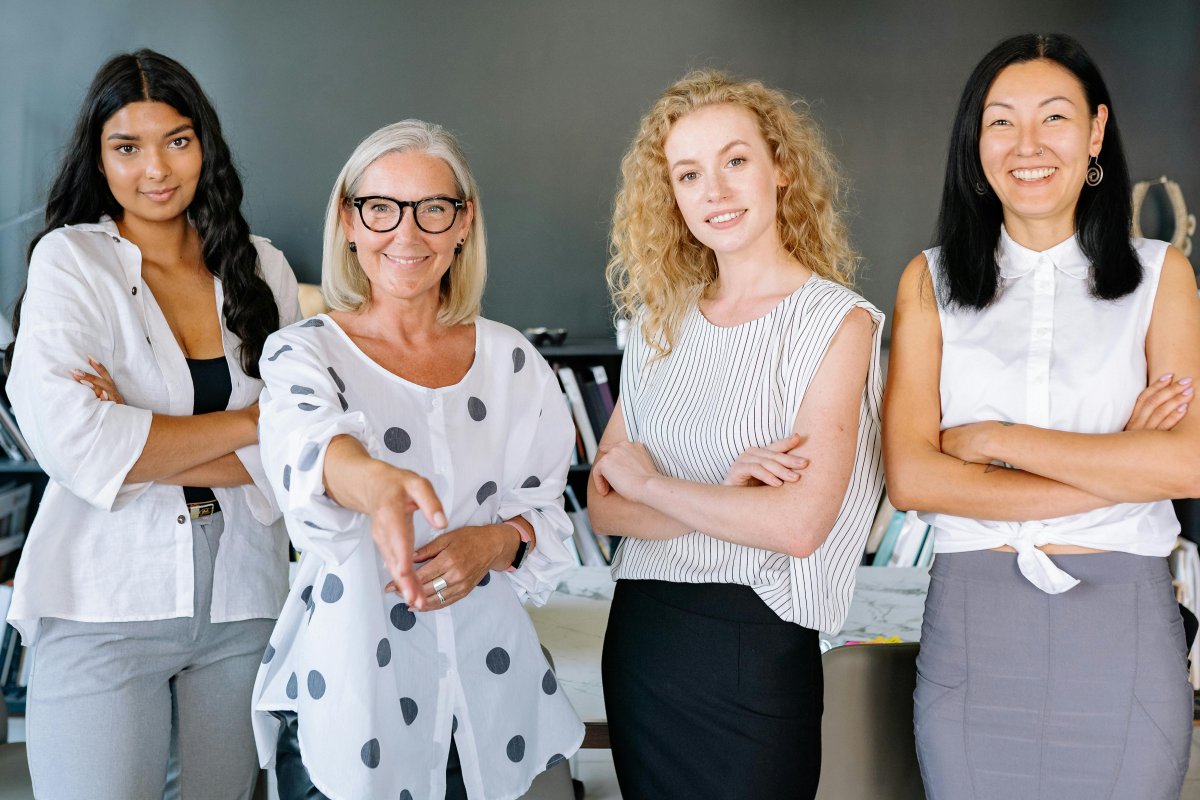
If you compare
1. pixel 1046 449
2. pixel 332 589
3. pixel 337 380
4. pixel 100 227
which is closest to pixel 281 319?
pixel 100 227

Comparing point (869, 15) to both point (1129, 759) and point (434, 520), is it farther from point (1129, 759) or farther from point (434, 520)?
point (434, 520)

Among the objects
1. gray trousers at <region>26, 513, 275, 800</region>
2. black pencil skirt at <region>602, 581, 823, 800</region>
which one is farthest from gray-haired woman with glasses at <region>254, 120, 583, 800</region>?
gray trousers at <region>26, 513, 275, 800</region>

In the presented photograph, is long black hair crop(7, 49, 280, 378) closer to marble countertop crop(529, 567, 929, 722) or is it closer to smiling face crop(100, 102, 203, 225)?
smiling face crop(100, 102, 203, 225)

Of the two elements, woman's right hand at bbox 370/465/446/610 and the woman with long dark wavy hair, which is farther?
the woman with long dark wavy hair

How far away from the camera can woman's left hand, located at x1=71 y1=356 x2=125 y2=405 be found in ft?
6.03

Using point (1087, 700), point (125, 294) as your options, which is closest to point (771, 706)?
point (1087, 700)

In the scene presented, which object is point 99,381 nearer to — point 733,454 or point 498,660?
point 498,660

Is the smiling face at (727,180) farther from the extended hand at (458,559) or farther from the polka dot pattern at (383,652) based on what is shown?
the polka dot pattern at (383,652)

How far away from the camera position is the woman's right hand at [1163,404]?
1.74 meters

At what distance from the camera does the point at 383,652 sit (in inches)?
63.1

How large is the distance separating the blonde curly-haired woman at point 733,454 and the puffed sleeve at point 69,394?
84 cm

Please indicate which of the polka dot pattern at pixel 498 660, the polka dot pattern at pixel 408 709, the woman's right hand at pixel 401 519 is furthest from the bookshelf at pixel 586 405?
the woman's right hand at pixel 401 519

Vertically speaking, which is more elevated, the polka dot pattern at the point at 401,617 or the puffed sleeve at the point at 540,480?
the puffed sleeve at the point at 540,480

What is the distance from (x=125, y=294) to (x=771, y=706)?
1348mm
